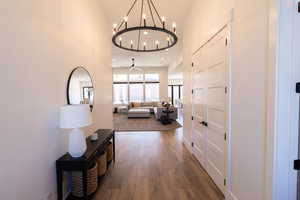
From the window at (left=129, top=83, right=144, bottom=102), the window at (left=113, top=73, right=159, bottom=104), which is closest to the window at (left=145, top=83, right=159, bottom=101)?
the window at (left=113, top=73, right=159, bottom=104)

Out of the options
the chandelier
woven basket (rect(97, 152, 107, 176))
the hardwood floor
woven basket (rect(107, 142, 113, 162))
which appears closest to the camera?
the hardwood floor

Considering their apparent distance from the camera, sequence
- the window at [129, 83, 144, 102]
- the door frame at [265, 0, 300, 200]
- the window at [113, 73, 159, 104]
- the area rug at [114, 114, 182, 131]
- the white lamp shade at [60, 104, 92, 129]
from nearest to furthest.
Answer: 1. the door frame at [265, 0, 300, 200]
2. the white lamp shade at [60, 104, 92, 129]
3. the area rug at [114, 114, 182, 131]
4. the window at [113, 73, 159, 104]
5. the window at [129, 83, 144, 102]

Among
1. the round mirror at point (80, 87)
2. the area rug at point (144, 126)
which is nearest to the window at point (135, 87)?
the area rug at point (144, 126)

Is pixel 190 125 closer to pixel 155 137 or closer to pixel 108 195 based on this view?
pixel 155 137

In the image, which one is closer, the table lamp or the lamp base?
the table lamp

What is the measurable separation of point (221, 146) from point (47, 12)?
9.05 feet

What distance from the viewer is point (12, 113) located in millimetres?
1257

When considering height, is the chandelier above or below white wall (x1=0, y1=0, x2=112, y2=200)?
above

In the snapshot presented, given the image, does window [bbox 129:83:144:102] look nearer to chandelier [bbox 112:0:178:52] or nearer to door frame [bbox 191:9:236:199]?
chandelier [bbox 112:0:178:52]

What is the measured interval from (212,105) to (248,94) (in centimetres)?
87

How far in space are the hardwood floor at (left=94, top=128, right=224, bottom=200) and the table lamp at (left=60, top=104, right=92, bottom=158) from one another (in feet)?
2.67

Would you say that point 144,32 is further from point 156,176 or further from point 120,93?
point 120,93

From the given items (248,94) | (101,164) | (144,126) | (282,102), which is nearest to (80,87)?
(101,164)

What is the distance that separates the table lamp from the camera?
1677 millimetres
